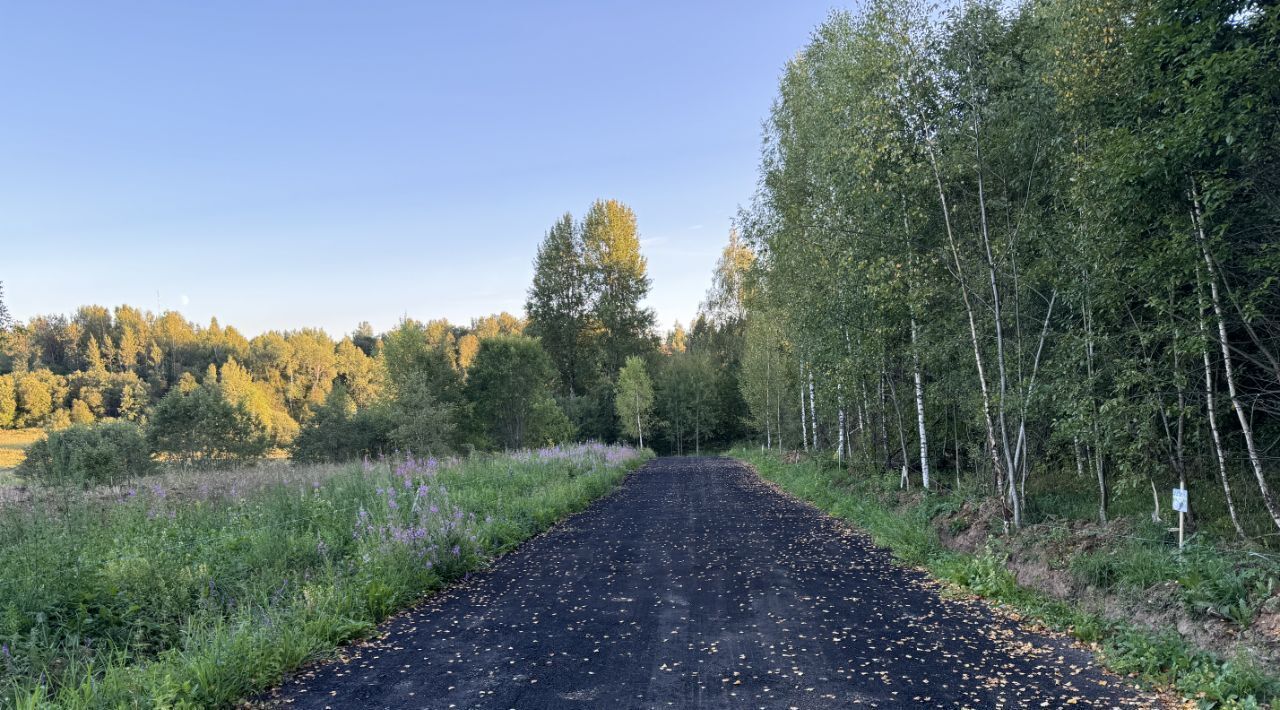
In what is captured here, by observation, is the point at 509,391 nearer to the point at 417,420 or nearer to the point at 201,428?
the point at 417,420

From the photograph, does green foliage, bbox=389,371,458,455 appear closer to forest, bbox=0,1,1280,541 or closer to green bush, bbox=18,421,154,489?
green bush, bbox=18,421,154,489

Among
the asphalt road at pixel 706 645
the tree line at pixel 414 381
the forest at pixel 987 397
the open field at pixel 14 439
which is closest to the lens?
the asphalt road at pixel 706 645

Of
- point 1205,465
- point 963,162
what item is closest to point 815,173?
point 963,162

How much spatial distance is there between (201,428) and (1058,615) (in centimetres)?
3234

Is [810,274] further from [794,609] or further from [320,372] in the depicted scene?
[320,372]

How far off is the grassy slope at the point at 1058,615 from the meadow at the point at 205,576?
19.3ft

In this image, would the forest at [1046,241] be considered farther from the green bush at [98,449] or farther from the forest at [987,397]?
the green bush at [98,449]

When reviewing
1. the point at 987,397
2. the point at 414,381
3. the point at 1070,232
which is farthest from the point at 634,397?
the point at 1070,232

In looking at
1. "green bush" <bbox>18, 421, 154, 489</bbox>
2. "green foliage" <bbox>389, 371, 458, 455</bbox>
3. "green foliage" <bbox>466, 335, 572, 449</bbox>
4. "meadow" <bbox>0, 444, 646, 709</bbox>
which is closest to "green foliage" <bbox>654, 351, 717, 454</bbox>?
"green foliage" <bbox>466, 335, 572, 449</bbox>

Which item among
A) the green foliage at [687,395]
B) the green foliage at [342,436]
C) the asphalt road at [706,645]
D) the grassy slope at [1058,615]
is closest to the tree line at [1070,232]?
the grassy slope at [1058,615]

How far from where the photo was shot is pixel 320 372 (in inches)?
3337

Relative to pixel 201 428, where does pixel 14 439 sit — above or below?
below

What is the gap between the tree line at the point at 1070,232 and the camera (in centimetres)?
529

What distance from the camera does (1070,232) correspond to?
23.5 ft
